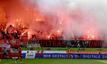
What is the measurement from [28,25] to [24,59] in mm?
23814

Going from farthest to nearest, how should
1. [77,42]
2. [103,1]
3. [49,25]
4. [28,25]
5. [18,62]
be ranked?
[28,25]
[49,25]
[77,42]
[103,1]
[18,62]

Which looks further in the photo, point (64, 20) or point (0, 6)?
point (0, 6)

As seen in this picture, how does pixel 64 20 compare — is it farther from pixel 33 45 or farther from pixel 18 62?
pixel 18 62

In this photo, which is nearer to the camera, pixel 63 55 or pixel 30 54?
pixel 30 54

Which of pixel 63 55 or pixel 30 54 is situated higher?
pixel 30 54

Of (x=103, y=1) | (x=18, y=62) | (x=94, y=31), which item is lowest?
(x=18, y=62)

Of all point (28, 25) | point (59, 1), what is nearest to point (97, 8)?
point (59, 1)

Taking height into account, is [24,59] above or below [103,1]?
below

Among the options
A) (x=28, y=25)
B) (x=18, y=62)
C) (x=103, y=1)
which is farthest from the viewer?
(x=28, y=25)

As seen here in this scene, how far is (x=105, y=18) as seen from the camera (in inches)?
1655

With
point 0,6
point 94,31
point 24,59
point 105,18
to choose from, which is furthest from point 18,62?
point 0,6

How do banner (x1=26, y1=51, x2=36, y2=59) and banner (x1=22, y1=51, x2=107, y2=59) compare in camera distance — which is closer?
banner (x1=26, y1=51, x2=36, y2=59)

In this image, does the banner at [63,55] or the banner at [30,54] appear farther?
the banner at [63,55]

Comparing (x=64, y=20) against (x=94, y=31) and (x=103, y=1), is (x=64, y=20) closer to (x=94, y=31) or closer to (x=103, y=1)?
(x=94, y=31)
